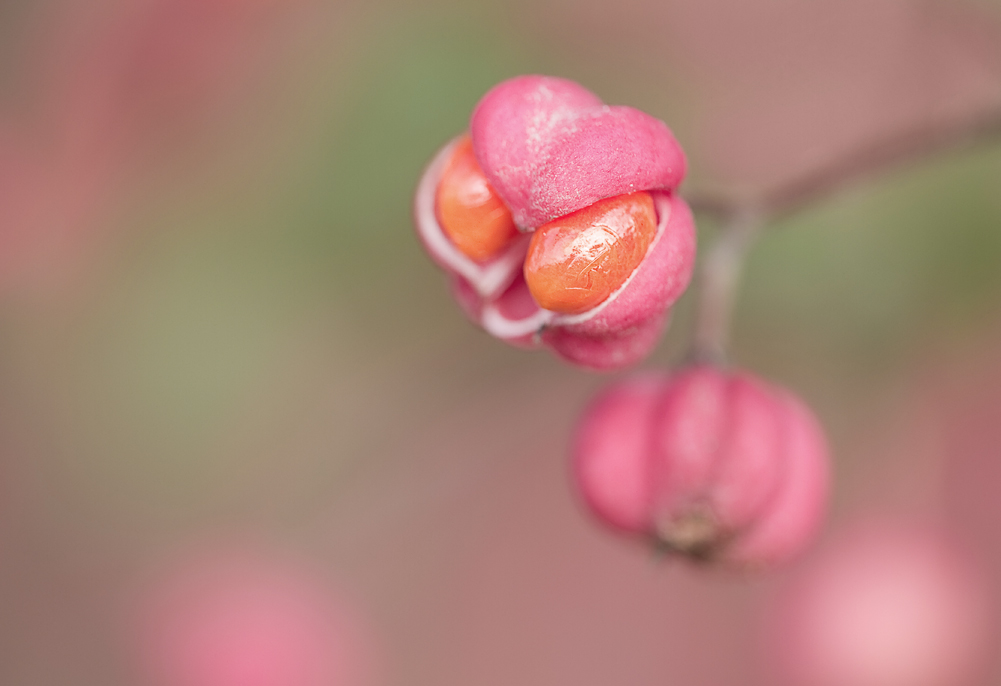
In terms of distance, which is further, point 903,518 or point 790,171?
point 790,171

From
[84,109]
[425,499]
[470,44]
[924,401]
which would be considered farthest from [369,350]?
[924,401]

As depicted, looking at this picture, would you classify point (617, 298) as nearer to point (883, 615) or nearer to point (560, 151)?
point (560, 151)

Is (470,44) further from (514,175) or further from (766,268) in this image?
(514,175)

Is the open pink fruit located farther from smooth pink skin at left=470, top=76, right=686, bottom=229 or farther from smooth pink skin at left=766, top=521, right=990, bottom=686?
smooth pink skin at left=766, top=521, right=990, bottom=686

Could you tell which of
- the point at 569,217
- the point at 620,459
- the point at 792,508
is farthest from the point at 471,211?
the point at 792,508

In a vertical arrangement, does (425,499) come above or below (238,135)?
below

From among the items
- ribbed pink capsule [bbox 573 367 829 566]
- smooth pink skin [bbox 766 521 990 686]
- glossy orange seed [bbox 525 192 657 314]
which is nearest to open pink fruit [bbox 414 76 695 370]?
glossy orange seed [bbox 525 192 657 314]
